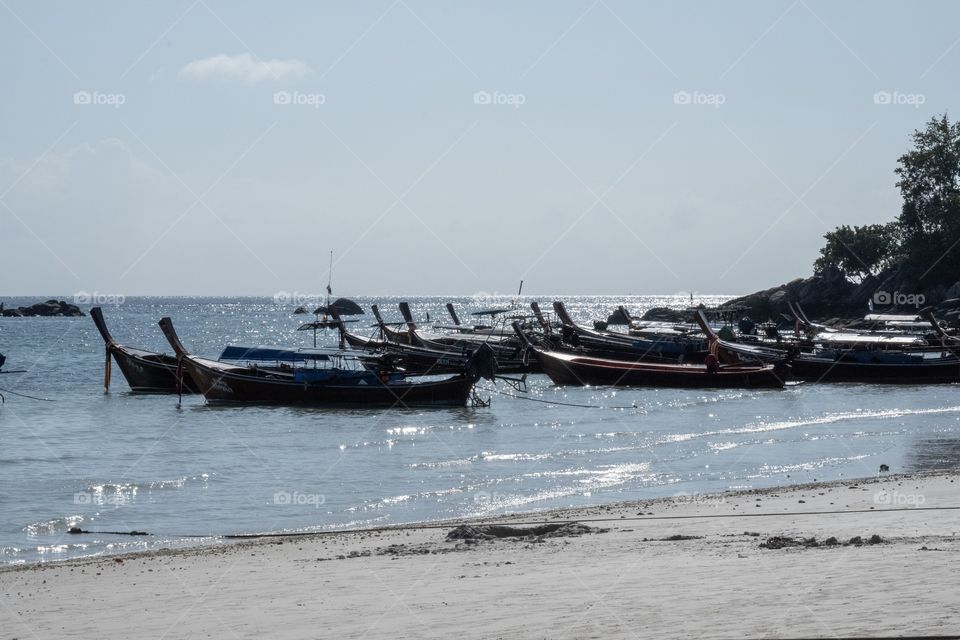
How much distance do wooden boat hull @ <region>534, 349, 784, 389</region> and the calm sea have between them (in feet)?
2.36

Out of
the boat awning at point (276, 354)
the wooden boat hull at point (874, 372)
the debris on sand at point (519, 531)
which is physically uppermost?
the boat awning at point (276, 354)

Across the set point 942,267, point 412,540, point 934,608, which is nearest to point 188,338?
point 942,267

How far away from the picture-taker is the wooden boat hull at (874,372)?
47.2 m

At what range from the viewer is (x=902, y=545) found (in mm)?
11961

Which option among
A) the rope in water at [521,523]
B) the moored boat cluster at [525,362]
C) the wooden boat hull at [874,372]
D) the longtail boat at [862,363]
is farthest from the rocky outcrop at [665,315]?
the rope in water at [521,523]

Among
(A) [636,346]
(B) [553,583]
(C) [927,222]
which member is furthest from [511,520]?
(C) [927,222]

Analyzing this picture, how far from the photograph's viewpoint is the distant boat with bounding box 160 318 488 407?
37.6 meters

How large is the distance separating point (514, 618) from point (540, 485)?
1242 centimetres

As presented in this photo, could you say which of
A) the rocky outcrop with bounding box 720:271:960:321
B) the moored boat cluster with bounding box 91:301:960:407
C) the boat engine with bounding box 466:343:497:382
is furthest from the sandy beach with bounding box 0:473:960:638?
the rocky outcrop with bounding box 720:271:960:321

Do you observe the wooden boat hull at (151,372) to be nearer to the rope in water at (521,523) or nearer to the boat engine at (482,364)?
the boat engine at (482,364)

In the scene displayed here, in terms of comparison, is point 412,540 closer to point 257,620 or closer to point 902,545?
point 257,620

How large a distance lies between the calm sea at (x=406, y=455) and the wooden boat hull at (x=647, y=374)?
2.36ft

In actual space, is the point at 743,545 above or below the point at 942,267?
below

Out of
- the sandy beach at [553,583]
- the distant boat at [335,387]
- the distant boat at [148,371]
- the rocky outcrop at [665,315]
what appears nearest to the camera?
the sandy beach at [553,583]
